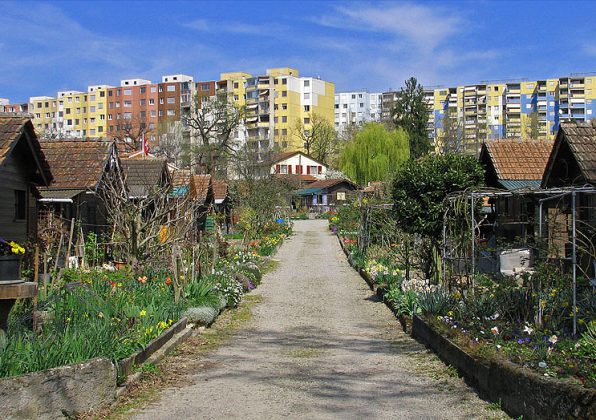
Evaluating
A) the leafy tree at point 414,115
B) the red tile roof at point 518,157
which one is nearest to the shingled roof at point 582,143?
the red tile roof at point 518,157

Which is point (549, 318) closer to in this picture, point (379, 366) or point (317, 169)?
point (379, 366)

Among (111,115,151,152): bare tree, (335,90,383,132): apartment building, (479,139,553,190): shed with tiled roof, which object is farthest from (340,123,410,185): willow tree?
(335,90,383,132): apartment building

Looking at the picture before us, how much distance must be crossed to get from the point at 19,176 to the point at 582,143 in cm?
1503

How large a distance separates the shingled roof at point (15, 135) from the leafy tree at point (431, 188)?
9.47 metres

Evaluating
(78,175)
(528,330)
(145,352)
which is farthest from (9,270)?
(78,175)

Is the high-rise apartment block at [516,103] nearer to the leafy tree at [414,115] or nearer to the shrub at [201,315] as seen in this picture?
the leafy tree at [414,115]

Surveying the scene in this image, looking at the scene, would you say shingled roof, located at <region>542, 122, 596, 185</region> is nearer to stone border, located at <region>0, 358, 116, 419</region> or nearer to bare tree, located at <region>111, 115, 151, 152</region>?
stone border, located at <region>0, 358, 116, 419</region>

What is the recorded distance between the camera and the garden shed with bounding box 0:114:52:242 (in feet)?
60.7

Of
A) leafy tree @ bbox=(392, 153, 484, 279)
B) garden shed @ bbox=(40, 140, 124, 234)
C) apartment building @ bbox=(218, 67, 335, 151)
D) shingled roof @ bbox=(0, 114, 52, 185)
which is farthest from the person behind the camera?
apartment building @ bbox=(218, 67, 335, 151)

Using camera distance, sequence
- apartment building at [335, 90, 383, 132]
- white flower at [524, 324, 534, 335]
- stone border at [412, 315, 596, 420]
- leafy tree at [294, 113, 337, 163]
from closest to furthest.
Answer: stone border at [412, 315, 596, 420]
white flower at [524, 324, 534, 335]
leafy tree at [294, 113, 337, 163]
apartment building at [335, 90, 383, 132]

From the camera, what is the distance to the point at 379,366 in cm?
1104

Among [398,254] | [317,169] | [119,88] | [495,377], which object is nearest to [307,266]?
[398,254]

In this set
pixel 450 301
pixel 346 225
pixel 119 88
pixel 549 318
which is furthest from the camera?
pixel 119 88

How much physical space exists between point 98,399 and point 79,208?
768 inches
